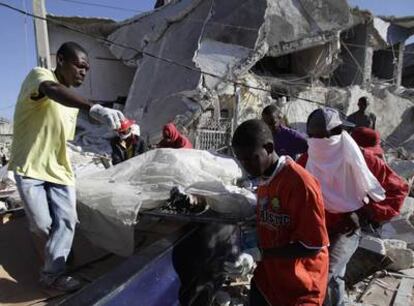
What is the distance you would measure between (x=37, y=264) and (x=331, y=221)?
1821 millimetres

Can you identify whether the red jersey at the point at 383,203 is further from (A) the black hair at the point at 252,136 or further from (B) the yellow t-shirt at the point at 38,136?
(B) the yellow t-shirt at the point at 38,136

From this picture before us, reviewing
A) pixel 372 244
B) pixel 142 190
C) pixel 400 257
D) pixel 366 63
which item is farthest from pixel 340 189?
pixel 366 63

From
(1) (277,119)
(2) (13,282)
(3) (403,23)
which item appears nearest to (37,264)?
(2) (13,282)

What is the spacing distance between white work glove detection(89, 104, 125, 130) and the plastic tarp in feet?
1.65

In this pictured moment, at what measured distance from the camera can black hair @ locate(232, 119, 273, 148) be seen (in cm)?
173

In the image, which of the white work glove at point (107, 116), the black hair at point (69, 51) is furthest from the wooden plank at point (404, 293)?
the black hair at point (69, 51)

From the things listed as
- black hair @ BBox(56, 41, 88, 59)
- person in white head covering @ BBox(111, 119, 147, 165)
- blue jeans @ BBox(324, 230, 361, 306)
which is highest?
black hair @ BBox(56, 41, 88, 59)

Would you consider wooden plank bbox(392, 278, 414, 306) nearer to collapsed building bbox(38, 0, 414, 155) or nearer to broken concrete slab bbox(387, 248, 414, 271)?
broken concrete slab bbox(387, 248, 414, 271)

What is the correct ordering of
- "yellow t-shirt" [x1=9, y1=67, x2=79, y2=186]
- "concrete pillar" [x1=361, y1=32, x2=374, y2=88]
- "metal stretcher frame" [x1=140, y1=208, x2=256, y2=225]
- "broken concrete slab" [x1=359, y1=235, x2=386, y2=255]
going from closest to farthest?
1. "metal stretcher frame" [x1=140, y1=208, x2=256, y2=225]
2. "yellow t-shirt" [x1=9, y1=67, x2=79, y2=186]
3. "broken concrete slab" [x1=359, y1=235, x2=386, y2=255]
4. "concrete pillar" [x1=361, y1=32, x2=374, y2=88]

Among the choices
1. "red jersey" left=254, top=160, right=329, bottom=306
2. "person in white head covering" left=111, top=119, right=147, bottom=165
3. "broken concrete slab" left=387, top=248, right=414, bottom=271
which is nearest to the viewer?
"red jersey" left=254, top=160, right=329, bottom=306

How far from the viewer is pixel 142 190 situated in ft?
7.83

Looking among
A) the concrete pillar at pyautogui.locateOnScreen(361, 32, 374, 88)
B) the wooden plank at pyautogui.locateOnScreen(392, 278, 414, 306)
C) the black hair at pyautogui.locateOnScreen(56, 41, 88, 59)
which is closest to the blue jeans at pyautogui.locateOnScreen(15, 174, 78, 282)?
the black hair at pyautogui.locateOnScreen(56, 41, 88, 59)

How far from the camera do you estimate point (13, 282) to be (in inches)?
85.9

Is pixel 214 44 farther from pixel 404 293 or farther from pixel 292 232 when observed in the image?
pixel 292 232
